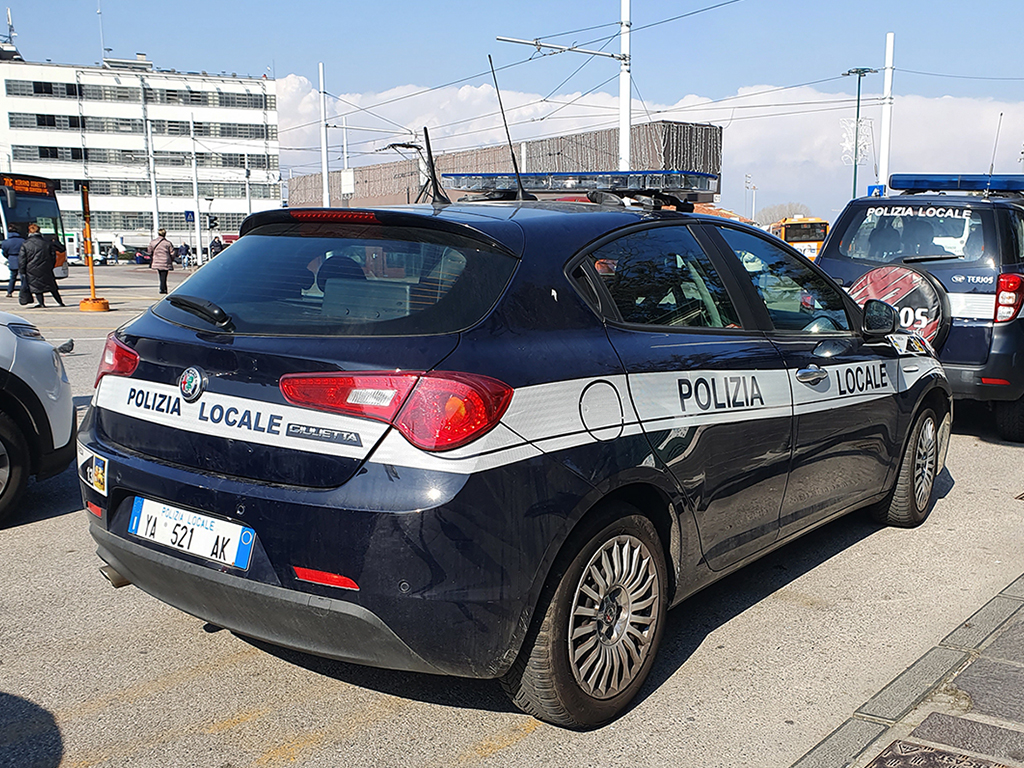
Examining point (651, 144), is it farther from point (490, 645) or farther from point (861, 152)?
point (490, 645)

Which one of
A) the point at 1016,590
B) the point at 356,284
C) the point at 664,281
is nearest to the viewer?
the point at 356,284

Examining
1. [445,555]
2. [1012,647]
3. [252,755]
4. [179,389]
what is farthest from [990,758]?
[179,389]

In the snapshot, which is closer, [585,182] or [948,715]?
[948,715]

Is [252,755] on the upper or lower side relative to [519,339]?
lower

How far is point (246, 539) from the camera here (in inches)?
109

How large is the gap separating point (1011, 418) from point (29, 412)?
6.92m

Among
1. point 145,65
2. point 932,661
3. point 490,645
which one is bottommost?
point 932,661

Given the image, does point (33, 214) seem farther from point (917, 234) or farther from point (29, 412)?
point (917, 234)

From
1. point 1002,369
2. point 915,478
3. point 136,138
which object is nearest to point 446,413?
point 915,478

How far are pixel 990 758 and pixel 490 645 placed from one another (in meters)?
1.57

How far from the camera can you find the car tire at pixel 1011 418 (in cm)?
759

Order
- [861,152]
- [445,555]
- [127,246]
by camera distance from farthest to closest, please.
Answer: [127,246]
[861,152]
[445,555]

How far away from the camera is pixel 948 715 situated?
321cm

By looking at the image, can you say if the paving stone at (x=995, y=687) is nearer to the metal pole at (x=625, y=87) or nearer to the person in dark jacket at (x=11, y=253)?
the metal pole at (x=625, y=87)
